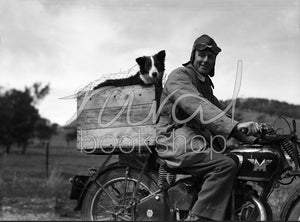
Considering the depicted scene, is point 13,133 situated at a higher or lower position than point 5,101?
lower

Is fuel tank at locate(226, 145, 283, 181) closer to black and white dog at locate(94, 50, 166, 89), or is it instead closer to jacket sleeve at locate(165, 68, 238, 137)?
jacket sleeve at locate(165, 68, 238, 137)

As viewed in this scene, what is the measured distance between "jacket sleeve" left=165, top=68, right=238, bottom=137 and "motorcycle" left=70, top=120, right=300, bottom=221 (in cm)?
27

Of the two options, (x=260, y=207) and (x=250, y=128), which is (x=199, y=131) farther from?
(x=260, y=207)

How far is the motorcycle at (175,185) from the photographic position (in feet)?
12.7

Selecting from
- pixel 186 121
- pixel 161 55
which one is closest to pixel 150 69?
pixel 161 55

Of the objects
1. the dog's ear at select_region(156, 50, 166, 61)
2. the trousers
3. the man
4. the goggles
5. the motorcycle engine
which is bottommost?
the motorcycle engine

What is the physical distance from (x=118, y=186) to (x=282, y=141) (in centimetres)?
169

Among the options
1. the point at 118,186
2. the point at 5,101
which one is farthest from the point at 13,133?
the point at 118,186

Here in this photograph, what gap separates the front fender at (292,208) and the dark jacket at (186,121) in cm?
78

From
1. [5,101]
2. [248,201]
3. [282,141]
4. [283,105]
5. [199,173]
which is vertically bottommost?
[248,201]

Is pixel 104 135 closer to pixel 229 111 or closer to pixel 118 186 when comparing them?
pixel 118 186

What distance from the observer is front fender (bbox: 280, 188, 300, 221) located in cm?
394

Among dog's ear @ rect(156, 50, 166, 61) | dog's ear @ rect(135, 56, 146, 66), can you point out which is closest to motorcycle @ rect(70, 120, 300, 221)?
dog's ear @ rect(135, 56, 146, 66)

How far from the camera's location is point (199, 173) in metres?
3.87
